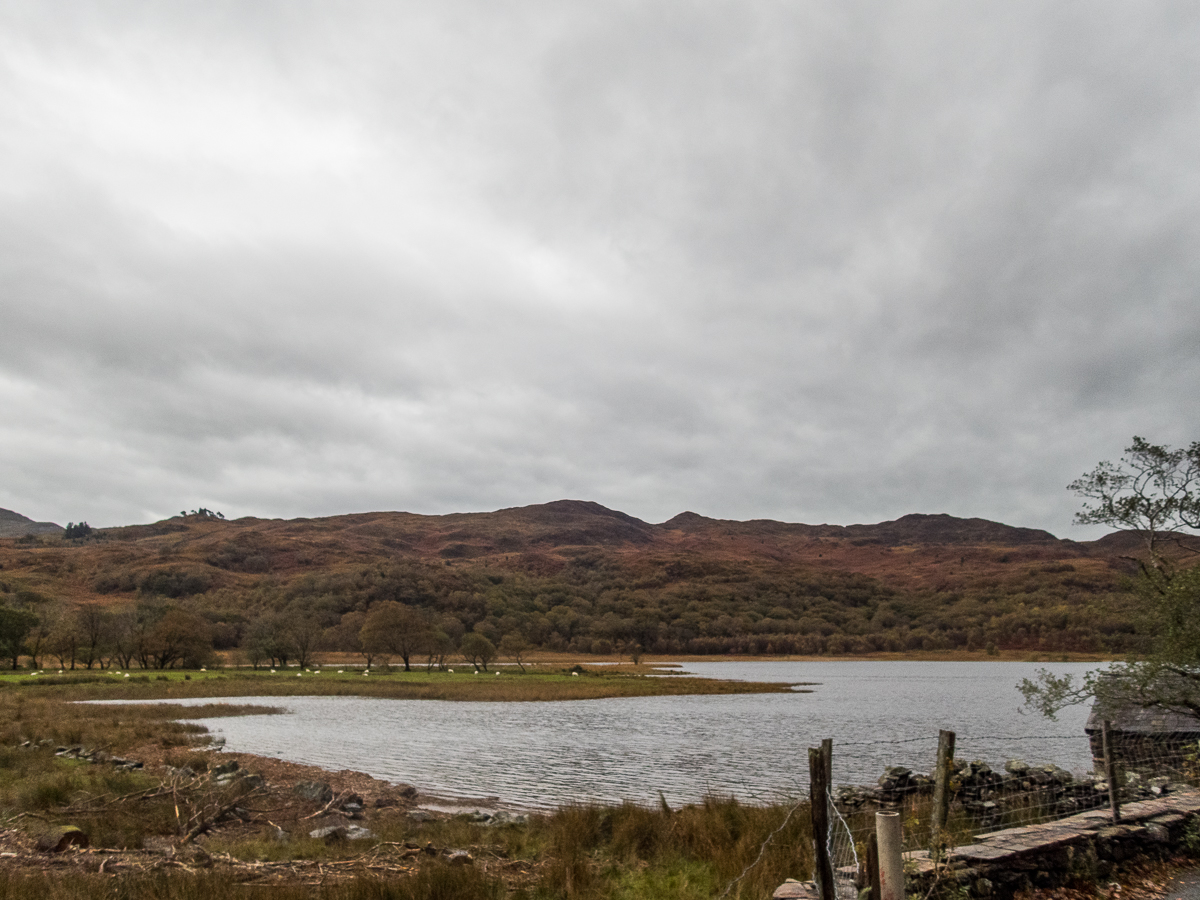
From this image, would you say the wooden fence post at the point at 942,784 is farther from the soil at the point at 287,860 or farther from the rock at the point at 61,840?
the rock at the point at 61,840

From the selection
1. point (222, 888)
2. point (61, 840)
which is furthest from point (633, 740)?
point (222, 888)

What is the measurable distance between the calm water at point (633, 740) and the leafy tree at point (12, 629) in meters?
43.5

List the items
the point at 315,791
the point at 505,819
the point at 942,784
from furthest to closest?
the point at 315,791, the point at 505,819, the point at 942,784

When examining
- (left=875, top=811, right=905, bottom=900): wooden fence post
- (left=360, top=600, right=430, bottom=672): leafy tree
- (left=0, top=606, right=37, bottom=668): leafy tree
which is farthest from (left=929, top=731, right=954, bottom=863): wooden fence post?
(left=0, top=606, right=37, bottom=668): leafy tree

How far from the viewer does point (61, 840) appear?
12531 mm

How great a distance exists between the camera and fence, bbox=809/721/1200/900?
452 inches

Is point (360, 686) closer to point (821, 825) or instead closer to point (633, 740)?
point (633, 740)

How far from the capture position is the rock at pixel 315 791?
19578 millimetres

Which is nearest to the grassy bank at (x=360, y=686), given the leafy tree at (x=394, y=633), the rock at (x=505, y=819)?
the leafy tree at (x=394, y=633)

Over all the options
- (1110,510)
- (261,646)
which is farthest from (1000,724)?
(261,646)

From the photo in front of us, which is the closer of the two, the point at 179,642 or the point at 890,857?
the point at 890,857

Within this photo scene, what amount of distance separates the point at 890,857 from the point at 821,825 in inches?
42.4

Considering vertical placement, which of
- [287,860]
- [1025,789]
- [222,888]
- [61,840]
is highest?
[222,888]

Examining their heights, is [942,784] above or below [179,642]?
above
